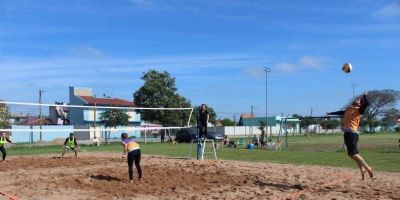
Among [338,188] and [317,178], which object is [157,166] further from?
[338,188]

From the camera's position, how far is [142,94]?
53875 mm

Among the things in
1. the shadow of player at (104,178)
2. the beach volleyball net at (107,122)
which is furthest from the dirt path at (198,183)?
the beach volleyball net at (107,122)

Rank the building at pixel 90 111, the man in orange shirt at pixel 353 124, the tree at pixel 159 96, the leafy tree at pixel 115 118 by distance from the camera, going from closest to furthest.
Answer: the man in orange shirt at pixel 353 124, the tree at pixel 159 96, the leafy tree at pixel 115 118, the building at pixel 90 111

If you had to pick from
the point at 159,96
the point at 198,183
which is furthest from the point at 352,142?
the point at 159,96

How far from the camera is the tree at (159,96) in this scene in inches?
2031

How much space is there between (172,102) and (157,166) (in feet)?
120

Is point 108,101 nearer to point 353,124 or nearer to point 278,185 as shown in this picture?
point 278,185

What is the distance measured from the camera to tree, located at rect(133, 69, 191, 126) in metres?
51.6

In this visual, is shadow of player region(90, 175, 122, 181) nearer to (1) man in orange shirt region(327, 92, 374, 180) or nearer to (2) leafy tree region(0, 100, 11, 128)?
(1) man in orange shirt region(327, 92, 374, 180)

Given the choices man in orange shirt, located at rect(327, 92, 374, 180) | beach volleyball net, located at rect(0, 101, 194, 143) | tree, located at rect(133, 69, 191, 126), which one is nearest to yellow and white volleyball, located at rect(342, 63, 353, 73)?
man in orange shirt, located at rect(327, 92, 374, 180)

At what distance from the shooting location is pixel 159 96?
5316cm

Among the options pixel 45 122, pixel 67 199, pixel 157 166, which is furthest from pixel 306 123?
pixel 67 199

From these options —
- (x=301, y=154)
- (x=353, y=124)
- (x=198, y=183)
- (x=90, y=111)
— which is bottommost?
(x=301, y=154)

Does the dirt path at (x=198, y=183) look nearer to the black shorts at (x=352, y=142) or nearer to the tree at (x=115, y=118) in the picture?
the black shorts at (x=352, y=142)
